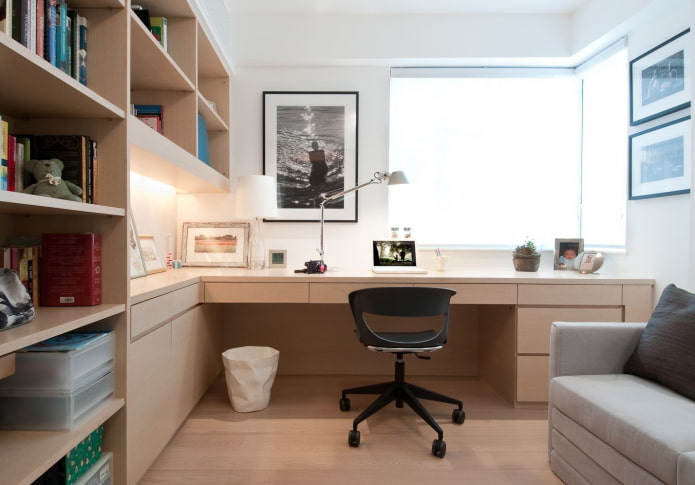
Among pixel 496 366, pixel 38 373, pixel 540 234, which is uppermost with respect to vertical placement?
pixel 540 234

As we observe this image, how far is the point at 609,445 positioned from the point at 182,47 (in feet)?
8.56

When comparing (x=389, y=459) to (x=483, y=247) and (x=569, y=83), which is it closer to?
(x=483, y=247)

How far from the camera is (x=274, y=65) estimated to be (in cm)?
280

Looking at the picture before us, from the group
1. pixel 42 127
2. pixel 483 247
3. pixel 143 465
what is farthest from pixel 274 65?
pixel 143 465

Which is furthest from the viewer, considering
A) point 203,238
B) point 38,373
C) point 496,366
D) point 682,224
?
point 203,238

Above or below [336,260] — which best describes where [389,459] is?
below

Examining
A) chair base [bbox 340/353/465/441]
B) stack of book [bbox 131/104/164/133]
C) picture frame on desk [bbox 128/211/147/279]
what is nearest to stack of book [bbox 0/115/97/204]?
picture frame on desk [bbox 128/211/147/279]

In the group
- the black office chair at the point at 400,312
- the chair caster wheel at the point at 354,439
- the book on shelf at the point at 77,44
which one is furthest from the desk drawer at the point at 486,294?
the book on shelf at the point at 77,44

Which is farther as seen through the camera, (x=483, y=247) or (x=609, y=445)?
(x=483, y=247)

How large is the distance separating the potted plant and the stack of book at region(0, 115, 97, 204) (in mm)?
2415

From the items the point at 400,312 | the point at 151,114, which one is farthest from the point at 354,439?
the point at 151,114

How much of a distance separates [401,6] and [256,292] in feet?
6.88

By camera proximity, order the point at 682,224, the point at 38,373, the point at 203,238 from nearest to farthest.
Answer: the point at 38,373 < the point at 682,224 < the point at 203,238

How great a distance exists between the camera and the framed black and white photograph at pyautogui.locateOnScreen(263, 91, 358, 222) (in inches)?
111
